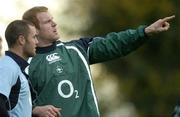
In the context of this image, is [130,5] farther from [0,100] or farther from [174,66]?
[0,100]

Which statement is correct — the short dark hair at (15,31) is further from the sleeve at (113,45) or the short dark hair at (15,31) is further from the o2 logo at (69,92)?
the sleeve at (113,45)

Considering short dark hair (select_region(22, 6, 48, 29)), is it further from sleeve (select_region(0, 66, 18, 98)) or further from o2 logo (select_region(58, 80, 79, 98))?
sleeve (select_region(0, 66, 18, 98))

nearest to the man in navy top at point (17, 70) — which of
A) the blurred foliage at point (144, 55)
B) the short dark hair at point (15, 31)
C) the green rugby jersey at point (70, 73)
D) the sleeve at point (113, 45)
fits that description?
the short dark hair at point (15, 31)

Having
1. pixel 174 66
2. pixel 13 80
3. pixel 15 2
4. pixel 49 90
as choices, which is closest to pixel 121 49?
pixel 49 90

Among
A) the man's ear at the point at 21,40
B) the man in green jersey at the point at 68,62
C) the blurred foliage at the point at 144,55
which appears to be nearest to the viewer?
the man's ear at the point at 21,40

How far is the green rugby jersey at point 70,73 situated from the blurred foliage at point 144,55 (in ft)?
57.6

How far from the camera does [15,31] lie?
10.8 metres

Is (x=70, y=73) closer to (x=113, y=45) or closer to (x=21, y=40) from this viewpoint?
(x=113, y=45)

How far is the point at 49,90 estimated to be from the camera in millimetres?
11383

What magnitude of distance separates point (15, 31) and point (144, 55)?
20176mm

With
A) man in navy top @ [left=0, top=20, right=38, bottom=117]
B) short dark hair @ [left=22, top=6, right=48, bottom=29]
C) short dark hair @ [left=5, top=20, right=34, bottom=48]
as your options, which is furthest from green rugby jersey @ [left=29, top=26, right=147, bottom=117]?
short dark hair @ [left=5, top=20, right=34, bottom=48]

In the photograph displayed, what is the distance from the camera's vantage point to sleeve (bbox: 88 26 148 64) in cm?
1170

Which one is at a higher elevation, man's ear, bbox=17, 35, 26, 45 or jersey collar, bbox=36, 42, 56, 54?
man's ear, bbox=17, 35, 26, 45

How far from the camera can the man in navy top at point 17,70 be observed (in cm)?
1033
